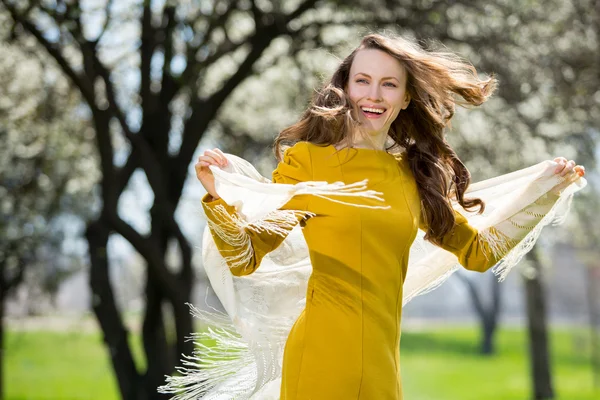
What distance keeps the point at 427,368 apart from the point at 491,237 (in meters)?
18.4

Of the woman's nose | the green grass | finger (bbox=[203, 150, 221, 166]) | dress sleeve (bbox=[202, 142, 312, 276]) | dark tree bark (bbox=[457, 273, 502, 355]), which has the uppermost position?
the woman's nose

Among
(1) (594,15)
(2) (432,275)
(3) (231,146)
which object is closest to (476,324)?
(3) (231,146)

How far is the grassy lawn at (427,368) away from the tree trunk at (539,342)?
1843mm

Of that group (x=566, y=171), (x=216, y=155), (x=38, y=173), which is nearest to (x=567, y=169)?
(x=566, y=171)

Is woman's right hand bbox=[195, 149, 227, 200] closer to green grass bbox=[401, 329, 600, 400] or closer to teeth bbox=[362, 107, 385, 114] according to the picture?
teeth bbox=[362, 107, 385, 114]

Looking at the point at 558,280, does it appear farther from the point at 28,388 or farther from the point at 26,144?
the point at 26,144

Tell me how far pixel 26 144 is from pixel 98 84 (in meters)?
1.91

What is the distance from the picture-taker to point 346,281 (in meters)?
2.43

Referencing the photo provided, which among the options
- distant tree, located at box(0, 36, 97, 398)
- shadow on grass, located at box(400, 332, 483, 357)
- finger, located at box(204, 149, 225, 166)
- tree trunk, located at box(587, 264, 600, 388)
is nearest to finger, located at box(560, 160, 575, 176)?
finger, located at box(204, 149, 225, 166)

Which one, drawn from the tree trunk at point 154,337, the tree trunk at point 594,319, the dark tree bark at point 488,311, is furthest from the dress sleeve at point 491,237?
the tree trunk at point 594,319

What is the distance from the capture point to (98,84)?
854 cm

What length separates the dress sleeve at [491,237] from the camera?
2811mm

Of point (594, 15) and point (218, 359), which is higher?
point (594, 15)

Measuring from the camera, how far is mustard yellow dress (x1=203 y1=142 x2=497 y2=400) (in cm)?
239
